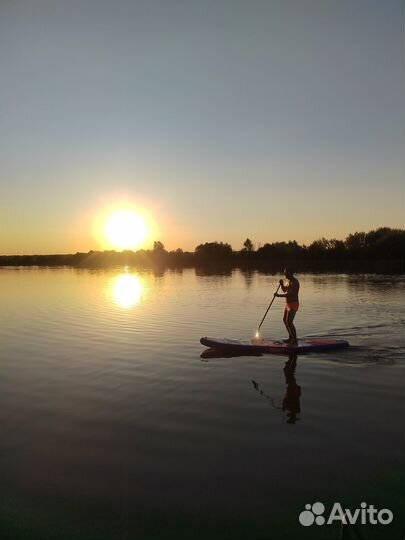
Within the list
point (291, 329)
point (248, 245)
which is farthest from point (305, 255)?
point (291, 329)

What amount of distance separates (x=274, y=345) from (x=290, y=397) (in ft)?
16.0

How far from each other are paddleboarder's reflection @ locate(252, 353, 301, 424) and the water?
0.21 ft

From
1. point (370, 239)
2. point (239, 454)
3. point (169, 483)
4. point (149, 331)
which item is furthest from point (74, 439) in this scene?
point (370, 239)

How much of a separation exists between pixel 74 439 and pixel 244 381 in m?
5.18

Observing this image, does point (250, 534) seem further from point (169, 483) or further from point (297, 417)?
point (297, 417)

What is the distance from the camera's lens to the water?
595cm

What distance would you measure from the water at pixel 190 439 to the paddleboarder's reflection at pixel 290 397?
0.06m

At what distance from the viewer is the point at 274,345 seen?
1554cm

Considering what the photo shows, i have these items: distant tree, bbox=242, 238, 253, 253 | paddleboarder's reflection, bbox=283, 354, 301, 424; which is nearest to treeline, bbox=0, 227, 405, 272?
distant tree, bbox=242, 238, 253, 253

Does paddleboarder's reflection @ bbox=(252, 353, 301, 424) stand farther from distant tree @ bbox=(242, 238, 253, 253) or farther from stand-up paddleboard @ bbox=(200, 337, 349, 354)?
distant tree @ bbox=(242, 238, 253, 253)

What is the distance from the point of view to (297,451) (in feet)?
25.2

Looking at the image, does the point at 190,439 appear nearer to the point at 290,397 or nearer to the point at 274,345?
the point at 290,397

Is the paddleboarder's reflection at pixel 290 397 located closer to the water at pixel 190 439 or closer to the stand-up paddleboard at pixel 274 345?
the water at pixel 190 439

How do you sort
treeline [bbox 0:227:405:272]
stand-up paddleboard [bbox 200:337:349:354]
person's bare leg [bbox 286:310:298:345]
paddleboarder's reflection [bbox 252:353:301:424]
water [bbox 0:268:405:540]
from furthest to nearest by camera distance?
treeline [bbox 0:227:405:272]
person's bare leg [bbox 286:310:298:345]
stand-up paddleboard [bbox 200:337:349:354]
paddleboarder's reflection [bbox 252:353:301:424]
water [bbox 0:268:405:540]
